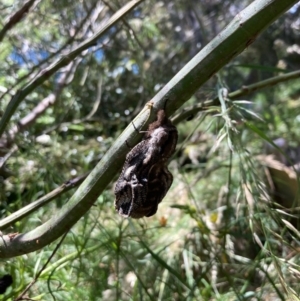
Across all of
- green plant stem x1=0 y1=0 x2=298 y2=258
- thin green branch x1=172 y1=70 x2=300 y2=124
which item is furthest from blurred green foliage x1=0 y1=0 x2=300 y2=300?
green plant stem x1=0 y1=0 x2=298 y2=258

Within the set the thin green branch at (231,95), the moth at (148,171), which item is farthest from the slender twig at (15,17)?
the moth at (148,171)

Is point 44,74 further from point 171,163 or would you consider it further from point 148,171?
point 171,163

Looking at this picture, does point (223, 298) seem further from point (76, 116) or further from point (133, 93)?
point (133, 93)

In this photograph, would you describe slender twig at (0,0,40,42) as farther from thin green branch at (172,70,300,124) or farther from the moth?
the moth

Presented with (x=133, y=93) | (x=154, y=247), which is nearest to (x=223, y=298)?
(x=154, y=247)

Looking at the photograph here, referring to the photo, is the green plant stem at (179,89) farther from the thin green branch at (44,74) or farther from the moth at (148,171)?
the thin green branch at (44,74)

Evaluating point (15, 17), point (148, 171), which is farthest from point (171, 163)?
point (148, 171)

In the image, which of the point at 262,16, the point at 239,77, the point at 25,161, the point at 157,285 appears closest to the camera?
the point at 262,16
